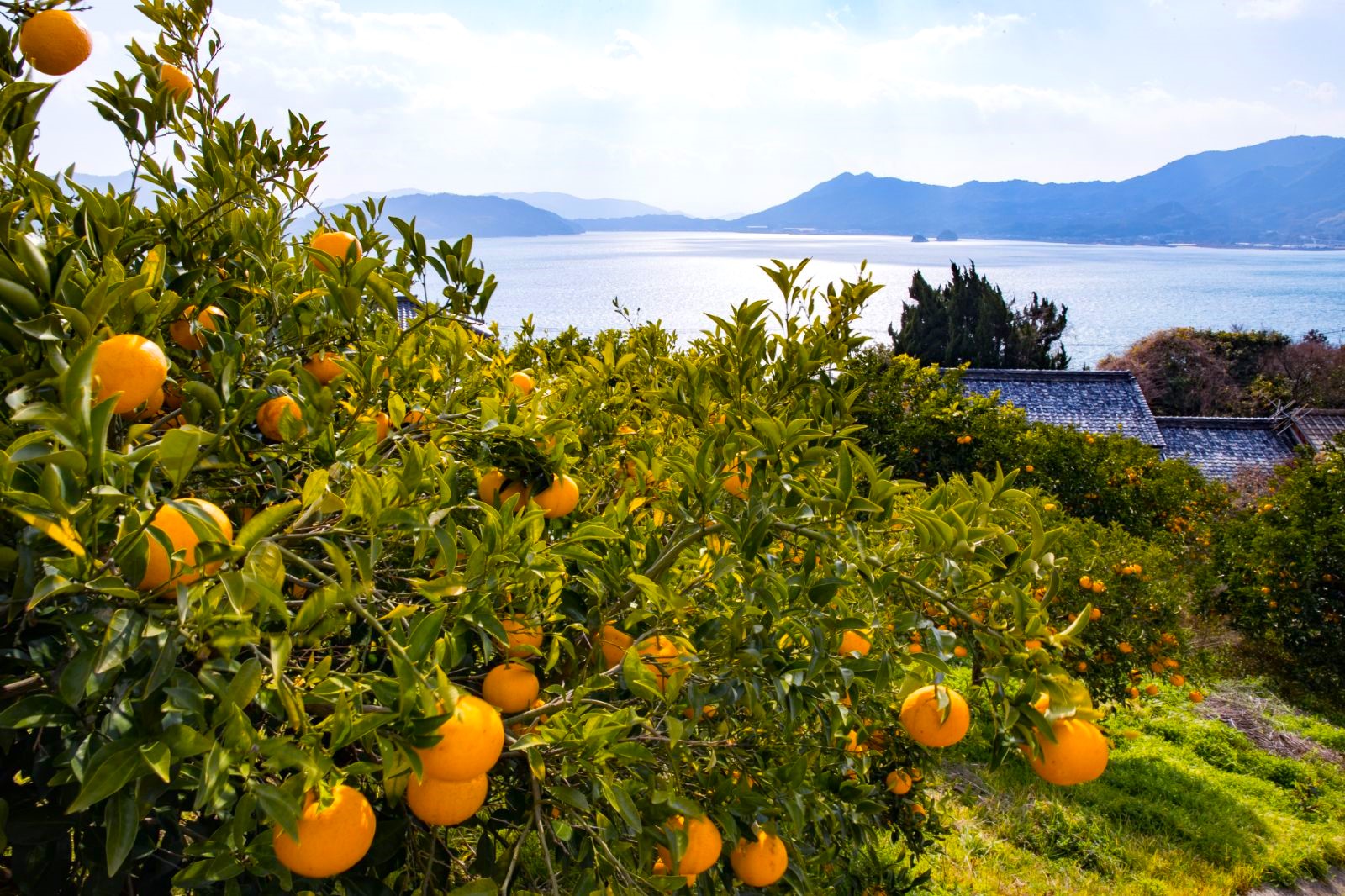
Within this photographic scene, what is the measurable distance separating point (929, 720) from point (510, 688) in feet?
1.86

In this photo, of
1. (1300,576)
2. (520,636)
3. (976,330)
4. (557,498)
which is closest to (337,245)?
(557,498)

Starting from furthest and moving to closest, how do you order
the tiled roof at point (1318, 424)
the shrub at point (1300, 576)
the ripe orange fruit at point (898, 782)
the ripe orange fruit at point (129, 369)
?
the tiled roof at point (1318, 424)
the shrub at point (1300, 576)
the ripe orange fruit at point (898, 782)
the ripe orange fruit at point (129, 369)

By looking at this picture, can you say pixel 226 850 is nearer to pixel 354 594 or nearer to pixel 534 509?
pixel 354 594

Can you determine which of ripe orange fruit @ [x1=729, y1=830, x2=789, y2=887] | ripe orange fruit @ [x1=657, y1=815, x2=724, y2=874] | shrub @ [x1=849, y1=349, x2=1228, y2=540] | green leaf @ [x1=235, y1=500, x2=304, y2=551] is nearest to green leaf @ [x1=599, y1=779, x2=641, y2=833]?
ripe orange fruit @ [x1=657, y1=815, x2=724, y2=874]

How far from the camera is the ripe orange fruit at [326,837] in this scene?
714 millimetres

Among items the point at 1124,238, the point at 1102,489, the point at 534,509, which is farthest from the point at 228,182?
the point at 1124,238

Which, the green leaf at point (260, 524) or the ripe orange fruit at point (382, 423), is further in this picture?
the ripe orange fruit at point (382, 423)

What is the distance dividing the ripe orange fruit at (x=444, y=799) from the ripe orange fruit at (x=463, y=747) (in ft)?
0.14

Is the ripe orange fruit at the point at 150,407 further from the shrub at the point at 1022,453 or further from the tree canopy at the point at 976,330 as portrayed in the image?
the tree canopy at the point at 976,330

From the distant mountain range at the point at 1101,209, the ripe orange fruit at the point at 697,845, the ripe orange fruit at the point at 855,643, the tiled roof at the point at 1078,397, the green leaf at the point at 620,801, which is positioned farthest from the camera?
the distant mountain range at the point at 1101,209

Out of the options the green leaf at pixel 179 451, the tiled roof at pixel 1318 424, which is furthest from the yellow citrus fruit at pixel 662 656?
the tiled roof at pixel 1318 424

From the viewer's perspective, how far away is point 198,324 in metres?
1.02

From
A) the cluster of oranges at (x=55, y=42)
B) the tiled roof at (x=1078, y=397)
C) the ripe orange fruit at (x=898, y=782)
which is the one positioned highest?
the cluster of oranges at (x=55, y=42)

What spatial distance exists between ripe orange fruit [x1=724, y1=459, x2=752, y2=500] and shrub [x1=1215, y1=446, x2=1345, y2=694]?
260 inches
